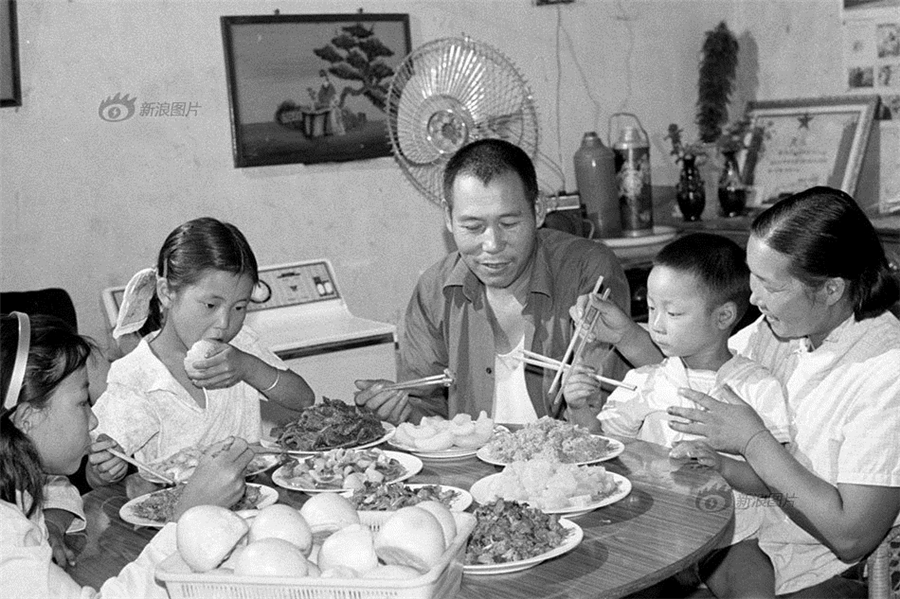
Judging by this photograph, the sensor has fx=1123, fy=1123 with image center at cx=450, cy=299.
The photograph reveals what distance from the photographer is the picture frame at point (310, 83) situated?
399 centimetres

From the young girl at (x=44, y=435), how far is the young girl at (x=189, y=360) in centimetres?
59

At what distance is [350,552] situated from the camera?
1.38 meters

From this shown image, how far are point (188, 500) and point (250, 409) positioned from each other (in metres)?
0.95

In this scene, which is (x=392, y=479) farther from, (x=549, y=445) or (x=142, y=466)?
(x=142, y=466)

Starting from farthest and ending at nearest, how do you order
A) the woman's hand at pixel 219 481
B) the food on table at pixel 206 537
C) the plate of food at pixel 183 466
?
the plate of food at pixel 183 466 → the woman's hand at pixel 219 481 → the food on table at pixel 206 537

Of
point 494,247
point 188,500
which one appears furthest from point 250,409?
point 188,500

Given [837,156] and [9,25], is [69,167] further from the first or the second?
[837,156]

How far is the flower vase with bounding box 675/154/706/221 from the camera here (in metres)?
4.82

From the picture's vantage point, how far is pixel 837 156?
464 cm

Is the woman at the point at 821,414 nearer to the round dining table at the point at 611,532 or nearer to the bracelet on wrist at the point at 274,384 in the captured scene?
the round dining table at the point at 611,532

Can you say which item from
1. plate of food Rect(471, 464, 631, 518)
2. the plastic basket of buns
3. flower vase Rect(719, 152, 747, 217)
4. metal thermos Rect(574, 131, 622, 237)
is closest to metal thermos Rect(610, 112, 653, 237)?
metal thermos Rect(574, 131, 622, 237)

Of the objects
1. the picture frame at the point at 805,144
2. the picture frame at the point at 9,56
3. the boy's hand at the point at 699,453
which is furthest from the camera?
the picture frame at the point at 805,144

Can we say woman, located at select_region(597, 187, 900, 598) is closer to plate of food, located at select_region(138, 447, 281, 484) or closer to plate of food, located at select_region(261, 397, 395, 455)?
plate of food, located at select_region(261, 397, 395, 455)

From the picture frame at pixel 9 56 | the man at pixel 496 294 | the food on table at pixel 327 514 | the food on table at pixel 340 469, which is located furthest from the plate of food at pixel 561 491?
the picture frame at pixel 9 56
